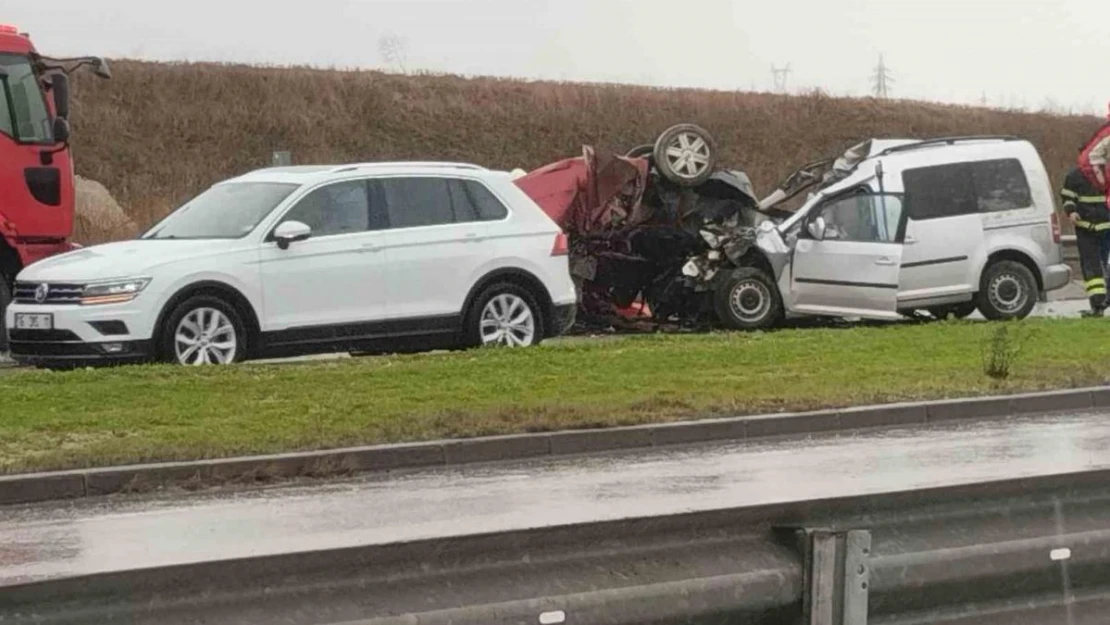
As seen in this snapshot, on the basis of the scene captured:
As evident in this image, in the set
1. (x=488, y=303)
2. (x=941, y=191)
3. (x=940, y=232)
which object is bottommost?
(x=488, y=303)

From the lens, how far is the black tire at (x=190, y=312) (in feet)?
42.5

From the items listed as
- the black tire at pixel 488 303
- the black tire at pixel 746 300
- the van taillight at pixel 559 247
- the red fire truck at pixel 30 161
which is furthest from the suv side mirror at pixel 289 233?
the black tire at pixel 746 300

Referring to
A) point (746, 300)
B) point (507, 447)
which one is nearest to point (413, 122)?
point (746, 300)

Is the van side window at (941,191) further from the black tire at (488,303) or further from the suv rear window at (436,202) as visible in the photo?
the suv rear window at (436,202)

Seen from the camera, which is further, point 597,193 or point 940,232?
point 597,193

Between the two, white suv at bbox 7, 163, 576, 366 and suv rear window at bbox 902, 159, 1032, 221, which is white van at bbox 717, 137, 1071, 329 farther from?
white suv at bbox 7, 163, 576, 366

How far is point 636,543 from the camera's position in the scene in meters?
3.47

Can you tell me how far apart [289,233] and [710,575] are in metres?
10.3

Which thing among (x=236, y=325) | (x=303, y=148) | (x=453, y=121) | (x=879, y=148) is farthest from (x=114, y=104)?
(x=236, y=325)

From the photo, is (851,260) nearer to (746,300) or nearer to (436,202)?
(746,300)

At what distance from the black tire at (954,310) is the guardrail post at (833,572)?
1589 centimetres

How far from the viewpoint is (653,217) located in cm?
1939

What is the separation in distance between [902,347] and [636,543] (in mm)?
11987

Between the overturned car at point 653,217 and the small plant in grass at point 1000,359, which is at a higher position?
the overturned car at point 653,217
